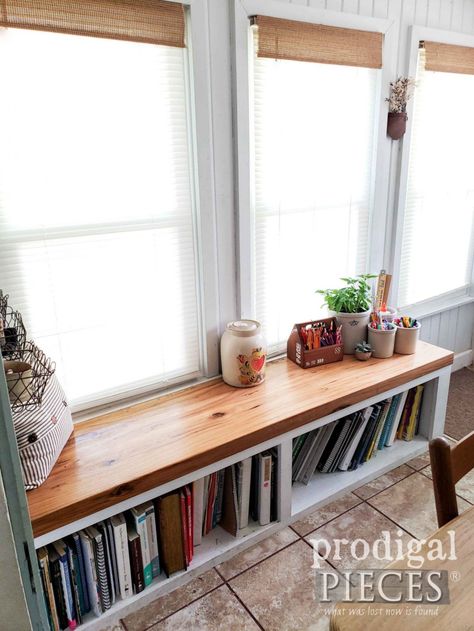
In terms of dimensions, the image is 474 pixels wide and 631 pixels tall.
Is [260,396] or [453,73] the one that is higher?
[453,73]

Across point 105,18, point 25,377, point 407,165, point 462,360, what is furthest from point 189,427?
point 462,360

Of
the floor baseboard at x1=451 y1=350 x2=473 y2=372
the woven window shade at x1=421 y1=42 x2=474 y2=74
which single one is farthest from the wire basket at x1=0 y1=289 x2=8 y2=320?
the floor baseboard at x1=451 y1=350 x2=473 y2=372

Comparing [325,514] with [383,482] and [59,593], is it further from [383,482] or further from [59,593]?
[59,593]

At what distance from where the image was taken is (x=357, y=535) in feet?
6.33

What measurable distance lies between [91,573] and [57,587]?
0.34 ft

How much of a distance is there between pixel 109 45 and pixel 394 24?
1363mm

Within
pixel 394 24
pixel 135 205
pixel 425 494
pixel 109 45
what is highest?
pixel 394 24

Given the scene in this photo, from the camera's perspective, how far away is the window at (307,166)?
1.96 m

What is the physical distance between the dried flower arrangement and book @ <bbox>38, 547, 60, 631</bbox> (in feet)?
7.46

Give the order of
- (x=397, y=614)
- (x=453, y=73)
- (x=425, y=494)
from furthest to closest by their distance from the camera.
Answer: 1. (x=453, y=73)
2. (x=425, y=494)
3. (x=397, y=614)

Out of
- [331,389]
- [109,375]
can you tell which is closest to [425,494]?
[331,389]

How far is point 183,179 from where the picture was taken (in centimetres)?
184

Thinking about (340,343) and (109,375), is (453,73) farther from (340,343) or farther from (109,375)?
(109,375)

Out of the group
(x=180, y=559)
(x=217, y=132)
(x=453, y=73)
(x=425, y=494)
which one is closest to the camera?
(x=180, y=559)
